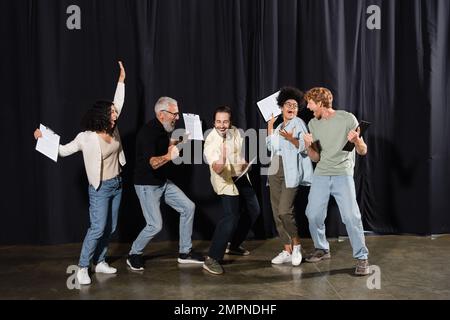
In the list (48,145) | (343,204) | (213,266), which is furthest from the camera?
(213,266)

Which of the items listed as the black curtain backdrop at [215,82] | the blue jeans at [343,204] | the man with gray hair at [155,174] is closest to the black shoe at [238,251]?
the black curtain backdrop at [215,82]

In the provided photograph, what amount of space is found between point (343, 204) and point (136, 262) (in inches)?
63.5

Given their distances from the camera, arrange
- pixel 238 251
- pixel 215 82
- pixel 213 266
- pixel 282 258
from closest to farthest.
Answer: pixel 213 266 < pixel 282 258 < pixel 238 251 < pixel 215 82

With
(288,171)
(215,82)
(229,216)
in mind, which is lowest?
(229,216)

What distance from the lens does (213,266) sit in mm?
3785

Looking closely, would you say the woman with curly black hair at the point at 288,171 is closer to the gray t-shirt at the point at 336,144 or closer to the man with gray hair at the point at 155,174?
the gray t-shirt at the point at 336,144

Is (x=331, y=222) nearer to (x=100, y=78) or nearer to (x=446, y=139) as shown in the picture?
(x=446, y=139)

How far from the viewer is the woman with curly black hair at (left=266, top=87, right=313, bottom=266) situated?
3.92 meters

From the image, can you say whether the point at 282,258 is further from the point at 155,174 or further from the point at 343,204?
the point at 155,174

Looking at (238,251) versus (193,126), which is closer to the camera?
(193,126)

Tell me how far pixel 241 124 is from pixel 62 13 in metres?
1.86

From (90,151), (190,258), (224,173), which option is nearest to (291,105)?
(224,173)

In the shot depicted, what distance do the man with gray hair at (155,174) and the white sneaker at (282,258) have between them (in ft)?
2.50

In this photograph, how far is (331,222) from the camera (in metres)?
4.84
